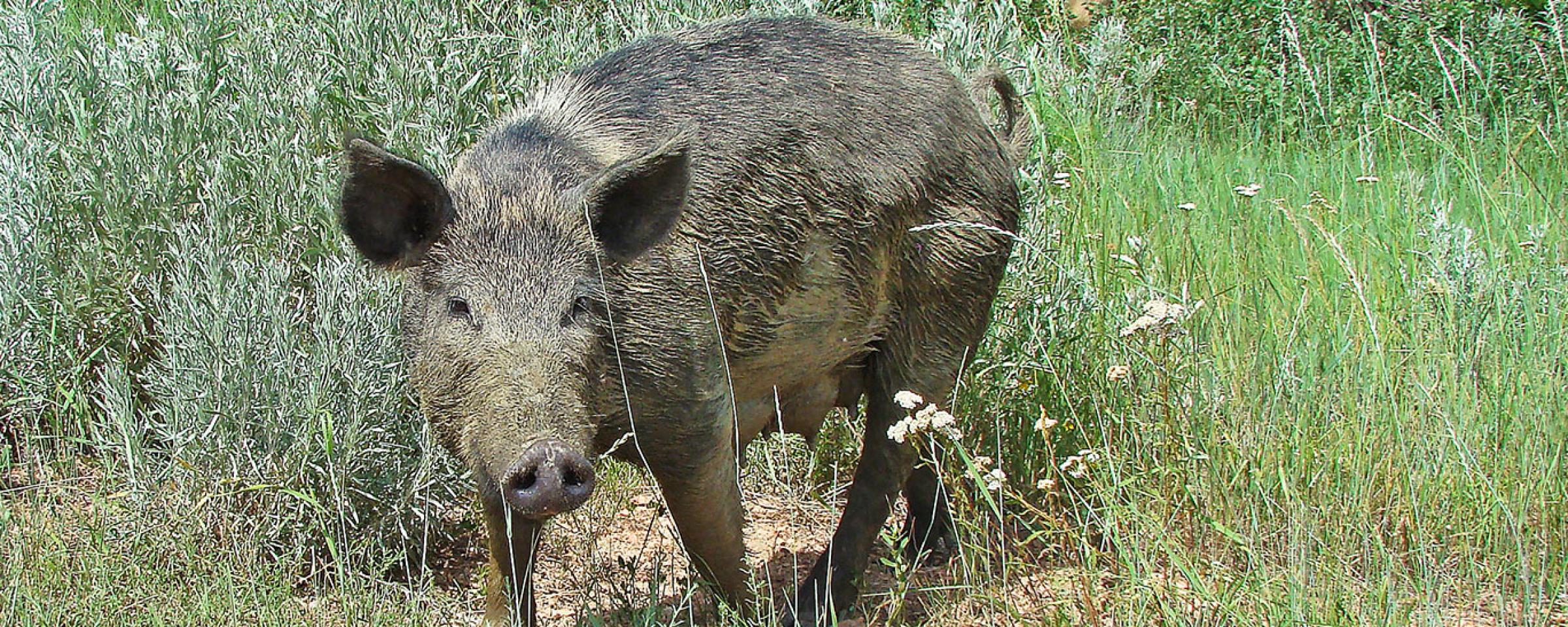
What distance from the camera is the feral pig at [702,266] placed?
10.8 feet

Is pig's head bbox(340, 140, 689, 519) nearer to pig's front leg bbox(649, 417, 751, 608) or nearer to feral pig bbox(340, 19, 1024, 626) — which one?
feral pig bbox(340, 19, 1024, 626)

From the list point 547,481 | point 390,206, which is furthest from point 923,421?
point 390,206

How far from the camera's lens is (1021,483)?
4.73m

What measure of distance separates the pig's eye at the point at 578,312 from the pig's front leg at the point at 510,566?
61 cm

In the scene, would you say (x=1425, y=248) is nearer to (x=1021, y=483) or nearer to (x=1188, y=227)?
(x=1188, y=227)

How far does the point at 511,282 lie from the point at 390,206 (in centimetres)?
36

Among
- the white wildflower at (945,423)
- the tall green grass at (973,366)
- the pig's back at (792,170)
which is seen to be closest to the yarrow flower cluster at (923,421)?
the white wildflower at (945,423)

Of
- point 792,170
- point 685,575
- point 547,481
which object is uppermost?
point 792,170

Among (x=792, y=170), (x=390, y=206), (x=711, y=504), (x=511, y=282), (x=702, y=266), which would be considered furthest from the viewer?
(x=792, y=170)

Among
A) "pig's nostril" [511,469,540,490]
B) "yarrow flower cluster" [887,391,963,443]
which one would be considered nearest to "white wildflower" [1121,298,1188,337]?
"yarrow flower cluster" [887,391,963,443]

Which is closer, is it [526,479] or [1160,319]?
[526,479]

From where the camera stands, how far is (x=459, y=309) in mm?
3314

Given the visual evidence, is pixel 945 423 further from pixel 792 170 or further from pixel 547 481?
pixel 792 170

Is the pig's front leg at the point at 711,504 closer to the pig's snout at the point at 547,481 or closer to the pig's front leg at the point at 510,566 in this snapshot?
the pig's front leg at the point at 510,566
